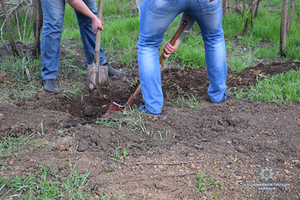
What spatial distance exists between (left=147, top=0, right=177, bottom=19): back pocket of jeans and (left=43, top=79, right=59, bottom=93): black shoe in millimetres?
1705

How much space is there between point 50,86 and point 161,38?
1657 millimetres

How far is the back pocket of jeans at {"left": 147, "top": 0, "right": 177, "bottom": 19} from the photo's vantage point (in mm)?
1945

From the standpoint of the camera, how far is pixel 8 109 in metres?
2.61

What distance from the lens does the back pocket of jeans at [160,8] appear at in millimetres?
1945

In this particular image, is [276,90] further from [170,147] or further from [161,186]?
[161,186]

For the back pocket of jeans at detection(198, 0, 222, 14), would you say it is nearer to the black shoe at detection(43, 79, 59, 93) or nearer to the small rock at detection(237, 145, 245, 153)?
the small rock at detection(237, 145, 245, 153)

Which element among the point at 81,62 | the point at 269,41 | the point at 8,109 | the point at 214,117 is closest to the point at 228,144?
the point at 214,117

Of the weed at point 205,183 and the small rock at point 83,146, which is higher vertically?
the small rock at point 83,146

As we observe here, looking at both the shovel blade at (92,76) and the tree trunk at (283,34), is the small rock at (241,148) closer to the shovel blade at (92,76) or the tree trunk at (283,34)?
the shovel blade at (92,76)

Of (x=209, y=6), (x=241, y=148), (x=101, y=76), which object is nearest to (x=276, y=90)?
(x=241, y=148)

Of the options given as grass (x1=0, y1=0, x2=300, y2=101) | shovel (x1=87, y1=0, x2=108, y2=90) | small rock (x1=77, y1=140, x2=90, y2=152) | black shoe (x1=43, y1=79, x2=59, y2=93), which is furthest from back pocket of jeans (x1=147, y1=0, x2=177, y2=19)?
grass (x1=0, y1=0, x2=300, y2=101)

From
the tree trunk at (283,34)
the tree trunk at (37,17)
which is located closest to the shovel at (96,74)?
the tree trunk at (37,17)

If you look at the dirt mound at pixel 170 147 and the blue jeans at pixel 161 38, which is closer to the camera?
the dirt mound at pixel 170 147

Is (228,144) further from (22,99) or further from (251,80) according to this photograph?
(22,99)
